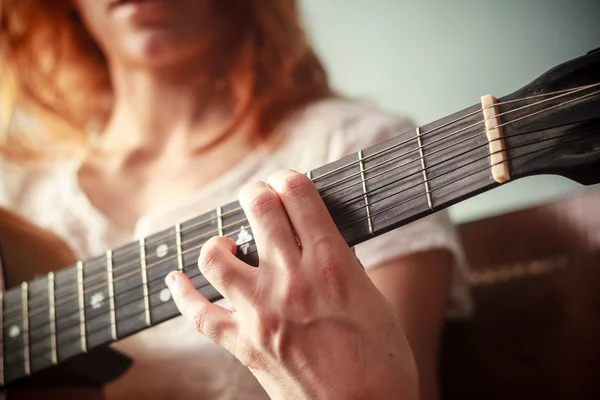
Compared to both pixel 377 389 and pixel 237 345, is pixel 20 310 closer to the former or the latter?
pixel 237 345

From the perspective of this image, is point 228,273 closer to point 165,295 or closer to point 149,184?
point 165,295

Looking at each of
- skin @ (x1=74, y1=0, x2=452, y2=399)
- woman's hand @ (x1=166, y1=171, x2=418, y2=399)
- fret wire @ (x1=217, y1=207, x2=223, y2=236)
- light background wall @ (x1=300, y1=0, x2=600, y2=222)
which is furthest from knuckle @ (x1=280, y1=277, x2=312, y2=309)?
skin @ (x1=74, y1=0, x2=452, y2=399)

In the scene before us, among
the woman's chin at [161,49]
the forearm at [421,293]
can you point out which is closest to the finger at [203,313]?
the forearm at [421,293]

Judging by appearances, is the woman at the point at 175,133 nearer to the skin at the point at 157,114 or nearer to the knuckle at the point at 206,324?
the skin at the point at 157,114

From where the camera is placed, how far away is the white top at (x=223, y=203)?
70cm

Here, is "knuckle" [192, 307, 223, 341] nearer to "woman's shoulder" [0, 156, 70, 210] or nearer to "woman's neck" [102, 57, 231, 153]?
"woman's neck" [102, 57, 231, 153]

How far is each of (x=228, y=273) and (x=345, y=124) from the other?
31cm

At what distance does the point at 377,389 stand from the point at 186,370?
35cm

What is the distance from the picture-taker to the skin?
87 centimetres

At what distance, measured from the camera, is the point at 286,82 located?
85cm

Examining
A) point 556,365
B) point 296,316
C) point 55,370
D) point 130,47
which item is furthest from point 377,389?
point 130,47

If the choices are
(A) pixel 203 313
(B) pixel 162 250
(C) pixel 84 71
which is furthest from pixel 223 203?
(C) pixel 84 71

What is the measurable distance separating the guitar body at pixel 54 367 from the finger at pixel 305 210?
14.0 inches

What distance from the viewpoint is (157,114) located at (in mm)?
927
